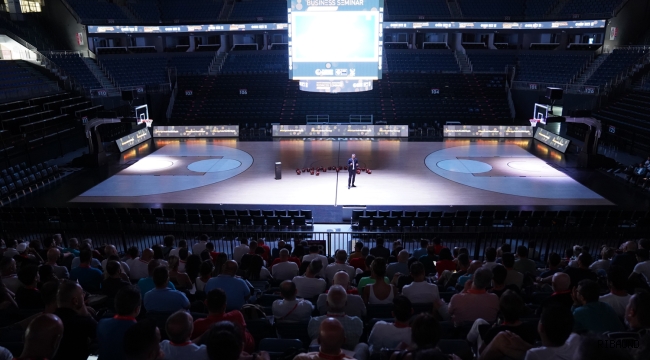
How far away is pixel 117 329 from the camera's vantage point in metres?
4.66

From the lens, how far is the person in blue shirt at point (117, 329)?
464 centimetres

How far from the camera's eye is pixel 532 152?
2722cm

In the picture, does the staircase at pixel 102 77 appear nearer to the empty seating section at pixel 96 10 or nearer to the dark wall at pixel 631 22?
the empty seating section at pixel 96 10

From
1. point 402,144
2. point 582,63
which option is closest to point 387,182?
point 402,144

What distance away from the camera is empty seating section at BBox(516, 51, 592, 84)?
3800 centimetres

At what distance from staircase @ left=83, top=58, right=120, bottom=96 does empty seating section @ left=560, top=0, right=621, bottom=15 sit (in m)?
37.6

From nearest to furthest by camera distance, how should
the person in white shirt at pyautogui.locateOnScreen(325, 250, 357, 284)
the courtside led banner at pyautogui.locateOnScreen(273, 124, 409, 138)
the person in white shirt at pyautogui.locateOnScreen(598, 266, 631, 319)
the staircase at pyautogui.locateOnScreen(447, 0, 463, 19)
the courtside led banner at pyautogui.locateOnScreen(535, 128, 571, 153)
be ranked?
1. the person in white shirt at pyautogui.locateOnScreen(598, 266, 631, 319)
2. the person in white shirt at pyautogui.locateOnScreen(325, 250, 357, 284)
3. the courtside led banner at pyautogui.locateOnScreen(535, 128, 571, 153)
4. the courtside led banner at pyautogui.locateOnScreen(273, 124, 409, 138)
5. the staircase at pyautogui.locateOnScreen(447, 0, 463, 19)

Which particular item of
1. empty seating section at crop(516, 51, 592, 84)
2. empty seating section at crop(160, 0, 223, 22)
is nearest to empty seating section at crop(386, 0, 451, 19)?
empty seating section at crop(516, 51, 592, 84)

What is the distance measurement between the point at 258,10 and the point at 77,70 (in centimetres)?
1733

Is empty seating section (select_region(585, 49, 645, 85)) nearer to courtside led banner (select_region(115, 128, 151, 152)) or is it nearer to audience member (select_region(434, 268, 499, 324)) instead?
courtside led banner (select_region(115, 128, 151, 152))

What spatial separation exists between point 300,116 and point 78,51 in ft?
66.1

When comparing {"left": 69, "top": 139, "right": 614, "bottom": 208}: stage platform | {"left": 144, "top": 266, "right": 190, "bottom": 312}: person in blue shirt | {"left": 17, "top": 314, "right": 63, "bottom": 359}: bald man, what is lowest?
{"left": 69, "top": 139, "right": 614, "bottom": 208}: stage platform

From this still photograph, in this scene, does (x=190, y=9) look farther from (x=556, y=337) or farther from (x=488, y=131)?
(x=556, y=337)

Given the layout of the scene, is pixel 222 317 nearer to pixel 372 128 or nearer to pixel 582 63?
pixel 372 128
